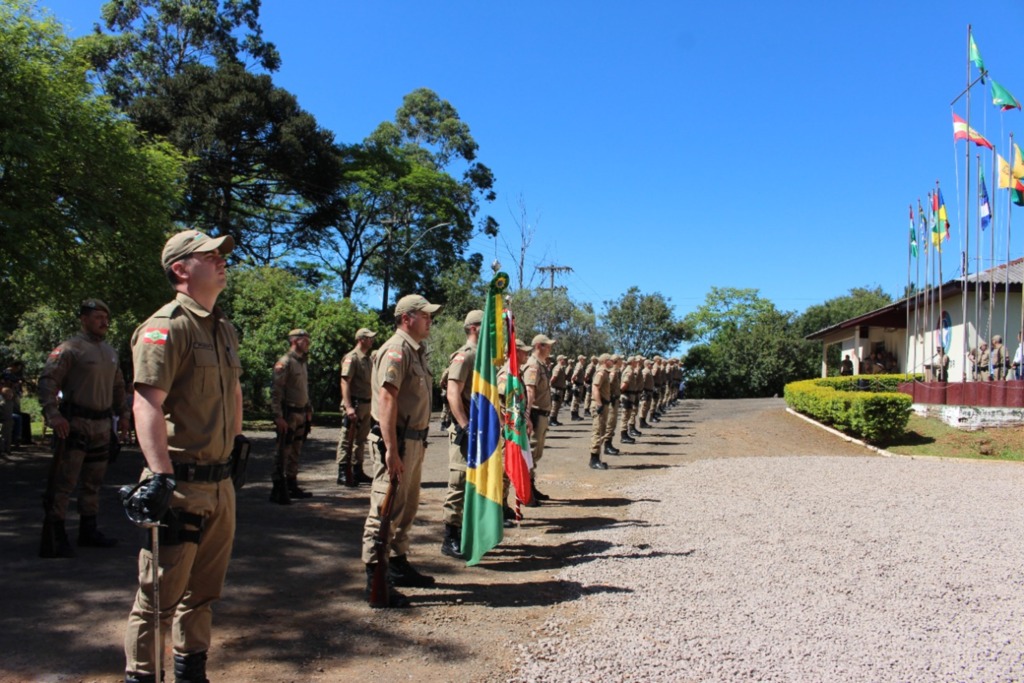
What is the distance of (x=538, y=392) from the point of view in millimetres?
10594

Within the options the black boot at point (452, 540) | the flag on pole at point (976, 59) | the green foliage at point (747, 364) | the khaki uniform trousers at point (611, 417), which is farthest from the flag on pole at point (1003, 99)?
the green foliage at point (747, 364)

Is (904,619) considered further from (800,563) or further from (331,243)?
(331,243)

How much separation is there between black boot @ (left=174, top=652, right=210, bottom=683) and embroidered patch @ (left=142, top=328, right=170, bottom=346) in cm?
142

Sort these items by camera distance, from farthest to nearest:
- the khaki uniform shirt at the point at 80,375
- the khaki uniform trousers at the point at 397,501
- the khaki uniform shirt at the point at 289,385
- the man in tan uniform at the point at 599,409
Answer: the man in tan uniform at the point at 599,409
the khaki uniform shirt at the point at 289,385
the khaki uniform shirt at the point at 80,375
the khaki uniform trousers at the point at 397,501

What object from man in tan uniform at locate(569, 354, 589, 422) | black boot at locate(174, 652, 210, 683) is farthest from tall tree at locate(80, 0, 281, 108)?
black boot at locate(174, 652, 210, 683)

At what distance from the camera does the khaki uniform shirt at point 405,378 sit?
5.38 m

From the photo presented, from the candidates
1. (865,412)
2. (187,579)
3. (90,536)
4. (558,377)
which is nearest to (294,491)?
(90,536)

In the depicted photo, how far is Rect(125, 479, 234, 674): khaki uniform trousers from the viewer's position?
3.21 metres

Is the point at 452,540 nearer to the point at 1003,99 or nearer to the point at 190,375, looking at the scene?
the point at 190,375

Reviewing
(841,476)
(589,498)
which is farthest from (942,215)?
(589,498)

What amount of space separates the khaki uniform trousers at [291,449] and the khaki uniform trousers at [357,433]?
1138mm

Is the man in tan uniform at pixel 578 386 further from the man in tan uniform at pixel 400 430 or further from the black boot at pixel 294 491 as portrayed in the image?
the man in tan uniform at pixel 400 430

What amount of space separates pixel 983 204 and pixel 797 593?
79.1 ft

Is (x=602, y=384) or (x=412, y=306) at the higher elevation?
(x=412, y=306)
